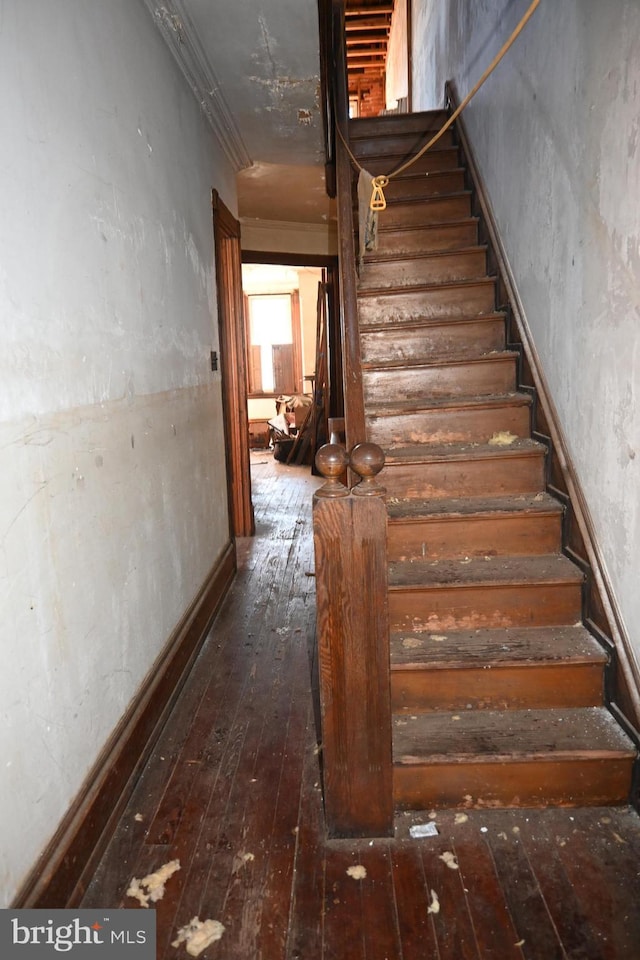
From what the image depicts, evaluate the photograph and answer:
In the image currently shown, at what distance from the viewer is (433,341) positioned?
10.1 ft

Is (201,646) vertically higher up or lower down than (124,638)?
lower down

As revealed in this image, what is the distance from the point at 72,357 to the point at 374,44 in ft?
32.4

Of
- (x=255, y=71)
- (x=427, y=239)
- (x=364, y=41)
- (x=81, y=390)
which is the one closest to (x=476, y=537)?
(x=81, y=390)

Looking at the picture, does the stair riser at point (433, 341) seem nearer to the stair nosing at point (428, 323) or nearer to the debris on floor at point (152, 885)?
the stair nosing at point (428, 323)

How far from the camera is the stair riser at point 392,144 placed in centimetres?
423

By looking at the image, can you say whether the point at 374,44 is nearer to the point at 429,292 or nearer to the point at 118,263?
the point at 429,292

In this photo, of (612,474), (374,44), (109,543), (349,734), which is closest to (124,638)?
(109,543)

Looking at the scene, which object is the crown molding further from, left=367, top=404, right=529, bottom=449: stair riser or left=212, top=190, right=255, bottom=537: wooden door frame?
left=367, top=404, right=529, bottom=449: stair riser

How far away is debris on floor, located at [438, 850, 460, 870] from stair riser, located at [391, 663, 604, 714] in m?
0.43

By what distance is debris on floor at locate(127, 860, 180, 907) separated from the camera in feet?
4.81

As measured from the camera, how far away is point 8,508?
1.25 meters

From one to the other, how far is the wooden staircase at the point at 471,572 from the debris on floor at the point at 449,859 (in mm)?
171

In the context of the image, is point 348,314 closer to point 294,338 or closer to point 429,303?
point 429,303

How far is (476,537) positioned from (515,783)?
33.7 inches
